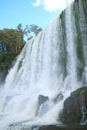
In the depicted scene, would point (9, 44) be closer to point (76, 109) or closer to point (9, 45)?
point (9, 45)

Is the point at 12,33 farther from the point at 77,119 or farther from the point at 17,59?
the point at 77,119

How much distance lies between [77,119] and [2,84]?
18.6 meters

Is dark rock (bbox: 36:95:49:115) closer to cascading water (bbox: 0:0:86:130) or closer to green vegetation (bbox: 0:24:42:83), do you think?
cascading water (bbox: 0:0:86:130)

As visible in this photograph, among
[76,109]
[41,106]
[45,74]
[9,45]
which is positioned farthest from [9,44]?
[76,109]

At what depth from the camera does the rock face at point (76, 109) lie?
14.5 meters

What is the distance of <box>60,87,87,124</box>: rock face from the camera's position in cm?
1453

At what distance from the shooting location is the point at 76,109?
582 inches

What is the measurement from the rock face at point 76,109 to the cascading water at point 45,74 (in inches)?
107

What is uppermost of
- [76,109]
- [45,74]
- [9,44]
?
[9,44]

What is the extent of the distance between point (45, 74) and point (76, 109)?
36.7 ft

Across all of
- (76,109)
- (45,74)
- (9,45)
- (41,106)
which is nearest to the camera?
(76,109)

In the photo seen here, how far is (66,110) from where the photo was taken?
15.2m

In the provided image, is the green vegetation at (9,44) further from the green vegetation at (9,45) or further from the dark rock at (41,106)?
the dark rock at (41,106)

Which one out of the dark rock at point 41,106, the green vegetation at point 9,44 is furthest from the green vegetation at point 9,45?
the dark rock at point 41,106
